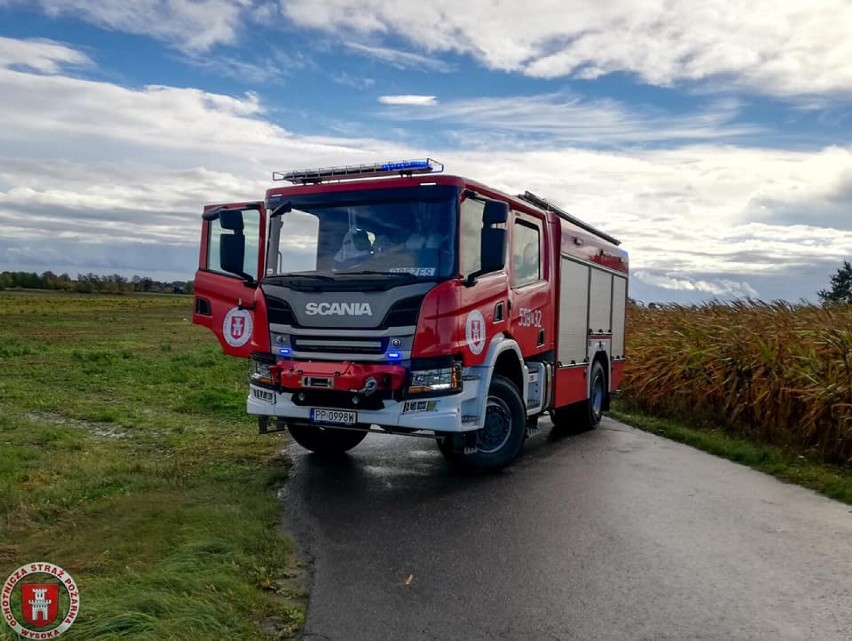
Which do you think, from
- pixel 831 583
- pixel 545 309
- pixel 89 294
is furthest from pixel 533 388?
pixel 89 294

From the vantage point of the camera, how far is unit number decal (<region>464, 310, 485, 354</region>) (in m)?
7.57

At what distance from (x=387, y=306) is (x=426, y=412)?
103 cm

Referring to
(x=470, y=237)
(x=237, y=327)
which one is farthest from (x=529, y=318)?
(x=237, y=327)

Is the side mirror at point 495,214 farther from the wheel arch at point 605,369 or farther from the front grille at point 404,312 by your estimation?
the wheel arch at point 605,369

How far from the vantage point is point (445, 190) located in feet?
24.7

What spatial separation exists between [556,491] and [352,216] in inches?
133

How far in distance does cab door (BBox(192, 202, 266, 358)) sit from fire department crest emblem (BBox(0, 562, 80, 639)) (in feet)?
12.7

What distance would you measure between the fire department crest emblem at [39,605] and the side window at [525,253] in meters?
5.48

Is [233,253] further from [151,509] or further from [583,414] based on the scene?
[583,414]

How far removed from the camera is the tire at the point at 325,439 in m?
9.34

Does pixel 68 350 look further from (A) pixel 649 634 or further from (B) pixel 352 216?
(A) pixel 649 634

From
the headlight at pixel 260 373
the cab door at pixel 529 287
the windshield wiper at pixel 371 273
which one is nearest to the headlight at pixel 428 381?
the windshield wiper at pixel 371 273

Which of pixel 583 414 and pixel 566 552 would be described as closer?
pixel 566 552

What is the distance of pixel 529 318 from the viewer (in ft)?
29.8
